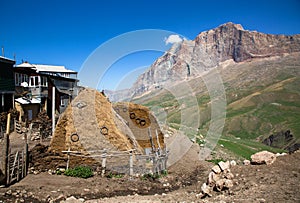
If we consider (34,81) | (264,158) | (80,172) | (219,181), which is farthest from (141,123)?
(34,81)

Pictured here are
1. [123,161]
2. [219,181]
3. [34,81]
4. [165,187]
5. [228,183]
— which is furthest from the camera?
[34,81]

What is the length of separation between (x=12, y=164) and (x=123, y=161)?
5758 mm

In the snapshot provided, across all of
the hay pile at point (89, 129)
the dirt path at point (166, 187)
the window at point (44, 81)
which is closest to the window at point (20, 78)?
the window at point (44, 81)

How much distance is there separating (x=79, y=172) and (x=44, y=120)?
29.2ft

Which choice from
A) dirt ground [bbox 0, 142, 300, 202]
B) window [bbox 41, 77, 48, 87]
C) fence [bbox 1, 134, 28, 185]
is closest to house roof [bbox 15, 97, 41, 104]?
window [bbox 41, 77, 48, 87]

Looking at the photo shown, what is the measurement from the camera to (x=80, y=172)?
1508 centimetres

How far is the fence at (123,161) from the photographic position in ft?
50.9

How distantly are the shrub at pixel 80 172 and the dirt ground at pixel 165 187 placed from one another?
0.36m

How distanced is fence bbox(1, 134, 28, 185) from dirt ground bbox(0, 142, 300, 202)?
13.6 inches

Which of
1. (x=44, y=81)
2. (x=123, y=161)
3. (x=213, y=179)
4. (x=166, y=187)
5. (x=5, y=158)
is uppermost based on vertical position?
(x=44, y=81)

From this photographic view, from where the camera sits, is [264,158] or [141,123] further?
[141,123]

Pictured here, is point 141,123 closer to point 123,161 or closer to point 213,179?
point 123,161

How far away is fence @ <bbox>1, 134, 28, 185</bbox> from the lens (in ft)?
40.6

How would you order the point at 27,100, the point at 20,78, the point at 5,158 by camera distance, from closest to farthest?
the point at 5,158 < the point at 27,100 < the point at 20,78
